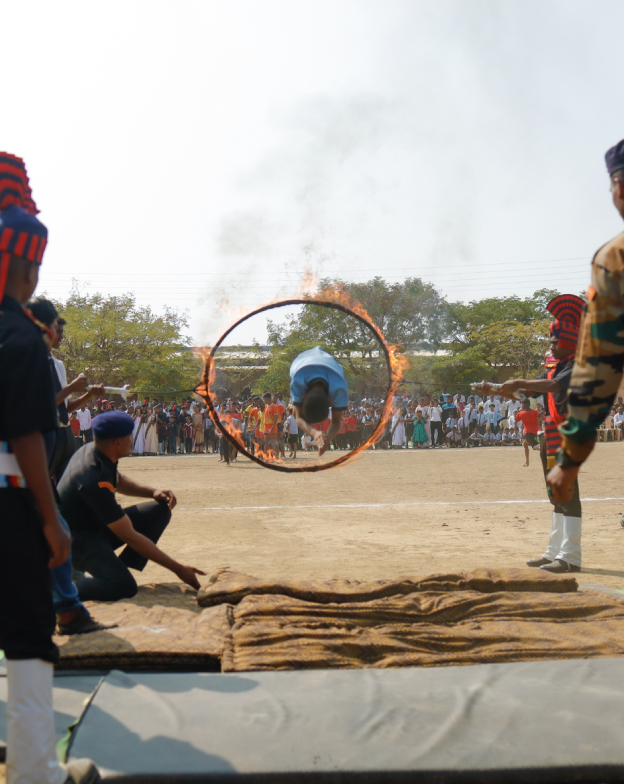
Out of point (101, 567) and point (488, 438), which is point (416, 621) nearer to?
point (101, 567)

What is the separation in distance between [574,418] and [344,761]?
1.46m

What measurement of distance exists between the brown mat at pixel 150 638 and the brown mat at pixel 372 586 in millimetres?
201

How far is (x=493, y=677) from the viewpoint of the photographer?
3217 millimetres

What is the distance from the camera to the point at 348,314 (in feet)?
16.5

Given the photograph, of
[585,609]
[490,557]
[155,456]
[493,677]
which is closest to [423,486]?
[490,557]

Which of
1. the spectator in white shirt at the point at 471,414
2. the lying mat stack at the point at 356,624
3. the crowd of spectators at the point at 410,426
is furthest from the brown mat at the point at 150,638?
the spectator in white shirt at the point at 471,414

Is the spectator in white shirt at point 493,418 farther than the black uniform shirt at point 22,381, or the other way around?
the spectator in white shirt at point 493,418

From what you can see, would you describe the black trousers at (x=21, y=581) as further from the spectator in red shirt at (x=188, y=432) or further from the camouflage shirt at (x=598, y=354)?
the spectator in red shirt at (x=188, y=432)

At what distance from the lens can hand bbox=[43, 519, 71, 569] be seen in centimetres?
232

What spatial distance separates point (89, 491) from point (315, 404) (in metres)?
1.61

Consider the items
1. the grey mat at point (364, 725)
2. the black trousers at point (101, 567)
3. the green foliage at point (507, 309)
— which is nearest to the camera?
the grey mat at point (364, 725)

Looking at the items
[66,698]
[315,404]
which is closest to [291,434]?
[315,404]

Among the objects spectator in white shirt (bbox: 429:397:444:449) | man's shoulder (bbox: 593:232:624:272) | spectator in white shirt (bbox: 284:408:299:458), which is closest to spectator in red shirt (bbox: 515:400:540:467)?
spectator in white shirt (bbox: 429:397:444:449)

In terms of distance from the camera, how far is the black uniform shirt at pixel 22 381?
219 centimetres
